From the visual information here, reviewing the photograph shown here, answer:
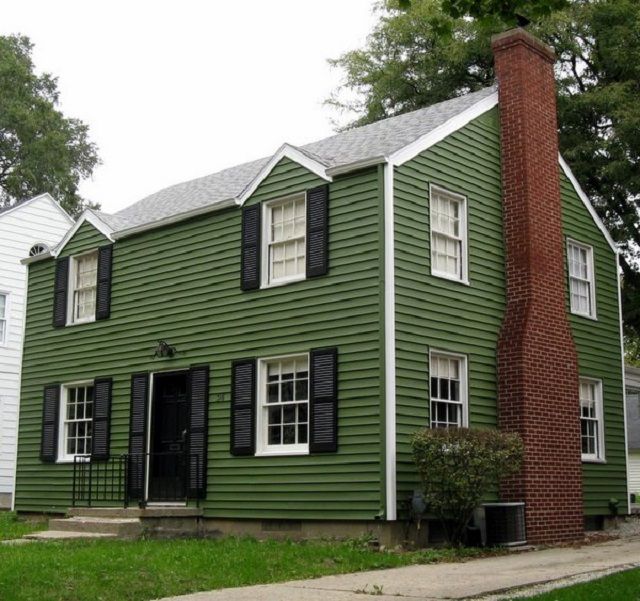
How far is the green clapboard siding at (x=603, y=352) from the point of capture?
18.4 metres

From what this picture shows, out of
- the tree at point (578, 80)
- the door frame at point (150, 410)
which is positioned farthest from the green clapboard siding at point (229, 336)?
the tree at point (578, 80)

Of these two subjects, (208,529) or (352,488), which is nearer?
(352,488)

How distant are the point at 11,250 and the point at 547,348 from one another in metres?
16.2

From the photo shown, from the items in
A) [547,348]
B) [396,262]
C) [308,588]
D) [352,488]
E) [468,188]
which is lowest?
[308,588]

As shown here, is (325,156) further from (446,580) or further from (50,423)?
(446,580)

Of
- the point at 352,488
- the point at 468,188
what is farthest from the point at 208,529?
the point at 468,188

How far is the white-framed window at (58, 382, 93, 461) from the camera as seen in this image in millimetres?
19188

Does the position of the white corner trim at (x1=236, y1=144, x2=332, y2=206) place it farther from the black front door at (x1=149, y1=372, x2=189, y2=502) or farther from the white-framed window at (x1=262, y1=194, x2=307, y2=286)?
the black front door at (x1=149, y1=372, x2=189, y2=502)

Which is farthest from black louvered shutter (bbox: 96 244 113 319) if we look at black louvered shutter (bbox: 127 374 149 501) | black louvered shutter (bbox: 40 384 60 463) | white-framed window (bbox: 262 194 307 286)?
white-framed window (bbox: 262 194 307 286)

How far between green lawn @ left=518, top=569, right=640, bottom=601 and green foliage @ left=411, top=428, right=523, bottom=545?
331cm

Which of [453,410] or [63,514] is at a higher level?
[453,410]

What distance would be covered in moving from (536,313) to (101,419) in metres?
8.32

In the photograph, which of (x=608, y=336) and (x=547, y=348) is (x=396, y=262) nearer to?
(x=547, y=348)

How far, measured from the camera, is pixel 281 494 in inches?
602
